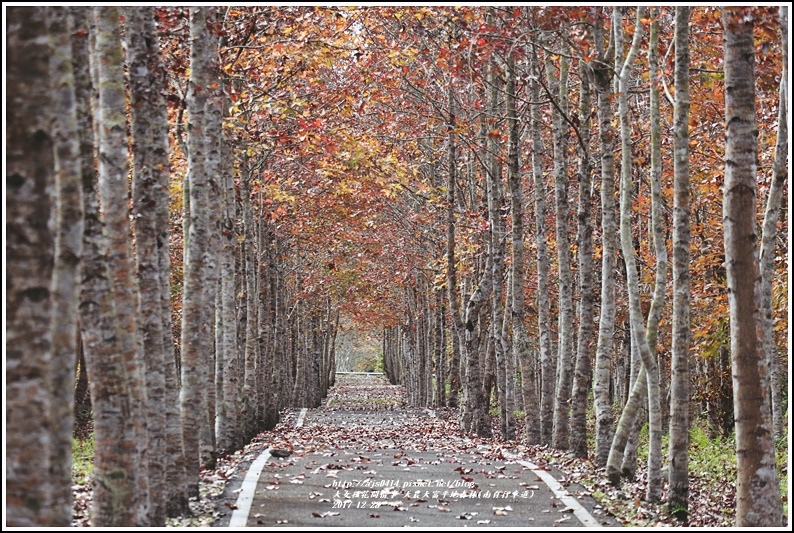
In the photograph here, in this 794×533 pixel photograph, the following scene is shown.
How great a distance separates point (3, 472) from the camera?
4.32m

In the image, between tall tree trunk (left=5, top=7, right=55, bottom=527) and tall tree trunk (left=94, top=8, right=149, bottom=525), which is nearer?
tall tree trunk (left=5, top=7, right=55, bottom=527)

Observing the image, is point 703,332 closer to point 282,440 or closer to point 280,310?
point 282,440

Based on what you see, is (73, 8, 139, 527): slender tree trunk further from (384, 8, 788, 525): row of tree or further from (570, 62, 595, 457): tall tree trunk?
(570, 62, 595, 457): tall tree trunk

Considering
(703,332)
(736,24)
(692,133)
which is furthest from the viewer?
(692,133)

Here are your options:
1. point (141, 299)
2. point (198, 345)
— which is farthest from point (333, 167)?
point (141, 299)

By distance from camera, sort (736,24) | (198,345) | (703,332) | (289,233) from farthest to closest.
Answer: (289,233) < (703,332) < (198,345) < (736,24)

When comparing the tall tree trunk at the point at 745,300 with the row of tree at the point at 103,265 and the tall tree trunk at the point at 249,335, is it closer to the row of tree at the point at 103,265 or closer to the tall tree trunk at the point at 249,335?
the row of tree at the point at 103,265

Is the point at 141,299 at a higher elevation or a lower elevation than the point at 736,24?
lower

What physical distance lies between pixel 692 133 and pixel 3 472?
18080mm

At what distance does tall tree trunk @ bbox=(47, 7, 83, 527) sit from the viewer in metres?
4.46

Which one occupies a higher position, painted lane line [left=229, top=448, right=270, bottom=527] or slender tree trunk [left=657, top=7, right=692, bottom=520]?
slender tree trunk [left=657, top=7, right=692, bottom=520]

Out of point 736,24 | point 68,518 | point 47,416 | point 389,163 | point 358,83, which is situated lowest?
point 68,518

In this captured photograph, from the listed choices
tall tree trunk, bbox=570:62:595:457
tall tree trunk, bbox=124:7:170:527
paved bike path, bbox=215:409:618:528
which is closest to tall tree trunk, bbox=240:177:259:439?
paved bike path, bbox=215:409:618:528

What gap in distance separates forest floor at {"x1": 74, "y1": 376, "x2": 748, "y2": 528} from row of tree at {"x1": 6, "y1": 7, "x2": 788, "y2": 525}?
543mm
